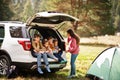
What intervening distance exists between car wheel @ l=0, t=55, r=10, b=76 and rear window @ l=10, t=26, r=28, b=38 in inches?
30.2

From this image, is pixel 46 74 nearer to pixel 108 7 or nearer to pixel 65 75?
pixel 65 75

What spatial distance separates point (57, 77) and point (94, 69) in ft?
6.98

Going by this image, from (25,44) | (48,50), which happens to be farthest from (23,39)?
(48,50)

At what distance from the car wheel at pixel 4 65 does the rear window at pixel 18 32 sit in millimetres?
766

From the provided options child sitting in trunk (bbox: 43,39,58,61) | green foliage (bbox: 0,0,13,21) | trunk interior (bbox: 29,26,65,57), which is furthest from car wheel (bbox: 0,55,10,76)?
green foliage (bbox: 0,0,13,21)

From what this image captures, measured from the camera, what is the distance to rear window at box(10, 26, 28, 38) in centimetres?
1175

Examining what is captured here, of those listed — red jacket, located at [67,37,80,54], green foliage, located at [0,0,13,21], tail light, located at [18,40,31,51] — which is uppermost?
tail light, located at [18,40,31,51]

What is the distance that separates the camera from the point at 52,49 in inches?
483

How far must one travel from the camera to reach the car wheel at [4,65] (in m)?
11.9

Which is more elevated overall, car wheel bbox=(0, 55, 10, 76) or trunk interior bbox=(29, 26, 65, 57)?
trunk interior bbox=(29, 26, 65, 57)

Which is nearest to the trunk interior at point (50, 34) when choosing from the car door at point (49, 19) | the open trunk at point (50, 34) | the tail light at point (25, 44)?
the open trunk at point (50, 34)

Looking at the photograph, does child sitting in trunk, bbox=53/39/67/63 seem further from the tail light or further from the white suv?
the tail light

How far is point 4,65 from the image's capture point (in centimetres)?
1206

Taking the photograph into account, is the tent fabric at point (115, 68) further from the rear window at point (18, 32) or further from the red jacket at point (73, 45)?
the rear window at point (18, 32)
